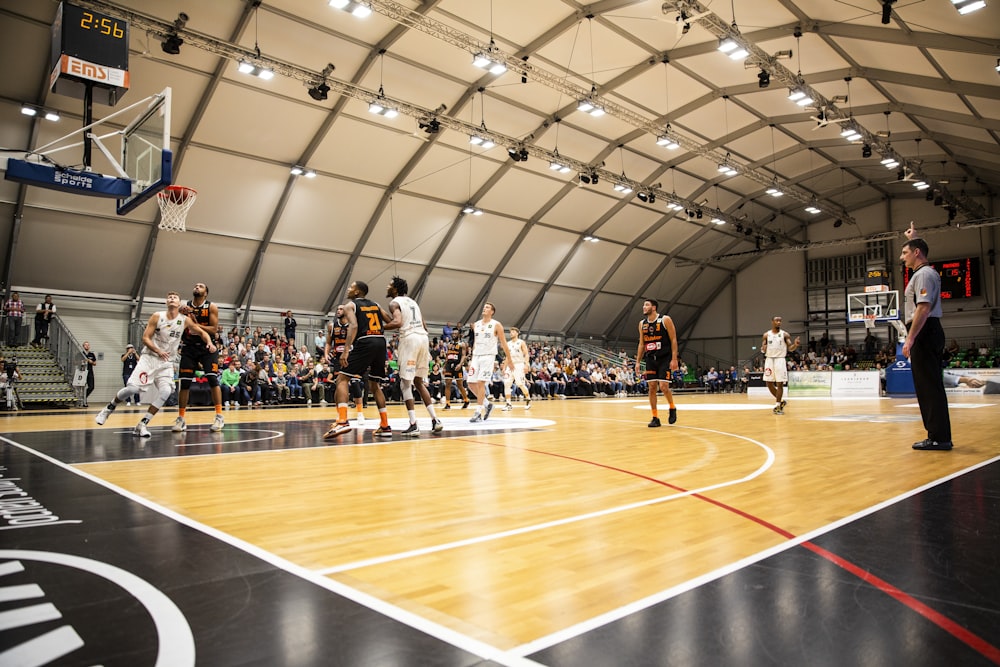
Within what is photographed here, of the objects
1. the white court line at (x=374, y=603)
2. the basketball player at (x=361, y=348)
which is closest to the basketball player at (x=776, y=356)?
the basketball player at (x=361, y=348)

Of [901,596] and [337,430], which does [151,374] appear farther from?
[901,596]

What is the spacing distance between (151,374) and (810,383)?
889 inches

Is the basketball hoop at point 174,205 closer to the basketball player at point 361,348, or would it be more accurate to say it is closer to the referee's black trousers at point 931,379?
the basketball player at point 361,348

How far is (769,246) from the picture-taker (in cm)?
3503

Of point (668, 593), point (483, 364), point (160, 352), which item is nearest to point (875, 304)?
point (483, 364)

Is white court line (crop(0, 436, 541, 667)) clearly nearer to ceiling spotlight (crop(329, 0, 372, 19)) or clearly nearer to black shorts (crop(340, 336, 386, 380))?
black shorts (crop(340, 336, 386, 380))

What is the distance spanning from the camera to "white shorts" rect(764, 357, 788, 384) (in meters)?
12.6

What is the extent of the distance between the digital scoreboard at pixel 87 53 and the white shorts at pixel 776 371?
1352 cm

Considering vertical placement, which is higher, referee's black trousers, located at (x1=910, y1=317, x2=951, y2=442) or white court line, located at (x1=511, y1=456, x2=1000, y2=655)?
referee's black trousers, located at (x1=910, y1=317, x2=951, y2=442)

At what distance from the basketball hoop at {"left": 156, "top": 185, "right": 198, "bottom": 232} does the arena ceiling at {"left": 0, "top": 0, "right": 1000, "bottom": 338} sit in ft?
11.2

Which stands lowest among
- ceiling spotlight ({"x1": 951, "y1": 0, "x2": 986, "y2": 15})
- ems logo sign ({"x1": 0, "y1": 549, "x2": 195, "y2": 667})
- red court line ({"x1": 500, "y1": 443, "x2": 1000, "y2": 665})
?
red court line ({"x1": 500, "y1": 443, "x2": 1000, "y2": 665})

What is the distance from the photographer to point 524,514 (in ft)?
10.6

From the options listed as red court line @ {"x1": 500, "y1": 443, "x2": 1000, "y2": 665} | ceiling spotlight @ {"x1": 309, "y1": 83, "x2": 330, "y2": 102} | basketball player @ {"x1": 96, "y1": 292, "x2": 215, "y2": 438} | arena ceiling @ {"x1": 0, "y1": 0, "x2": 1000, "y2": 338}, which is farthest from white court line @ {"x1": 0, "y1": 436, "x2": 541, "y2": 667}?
ceiling spotlight @ {"x1": 309, "y1": 83, "x2": 330, "y2": 102}

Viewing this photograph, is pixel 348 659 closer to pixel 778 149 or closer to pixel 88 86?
pixel 88 86
